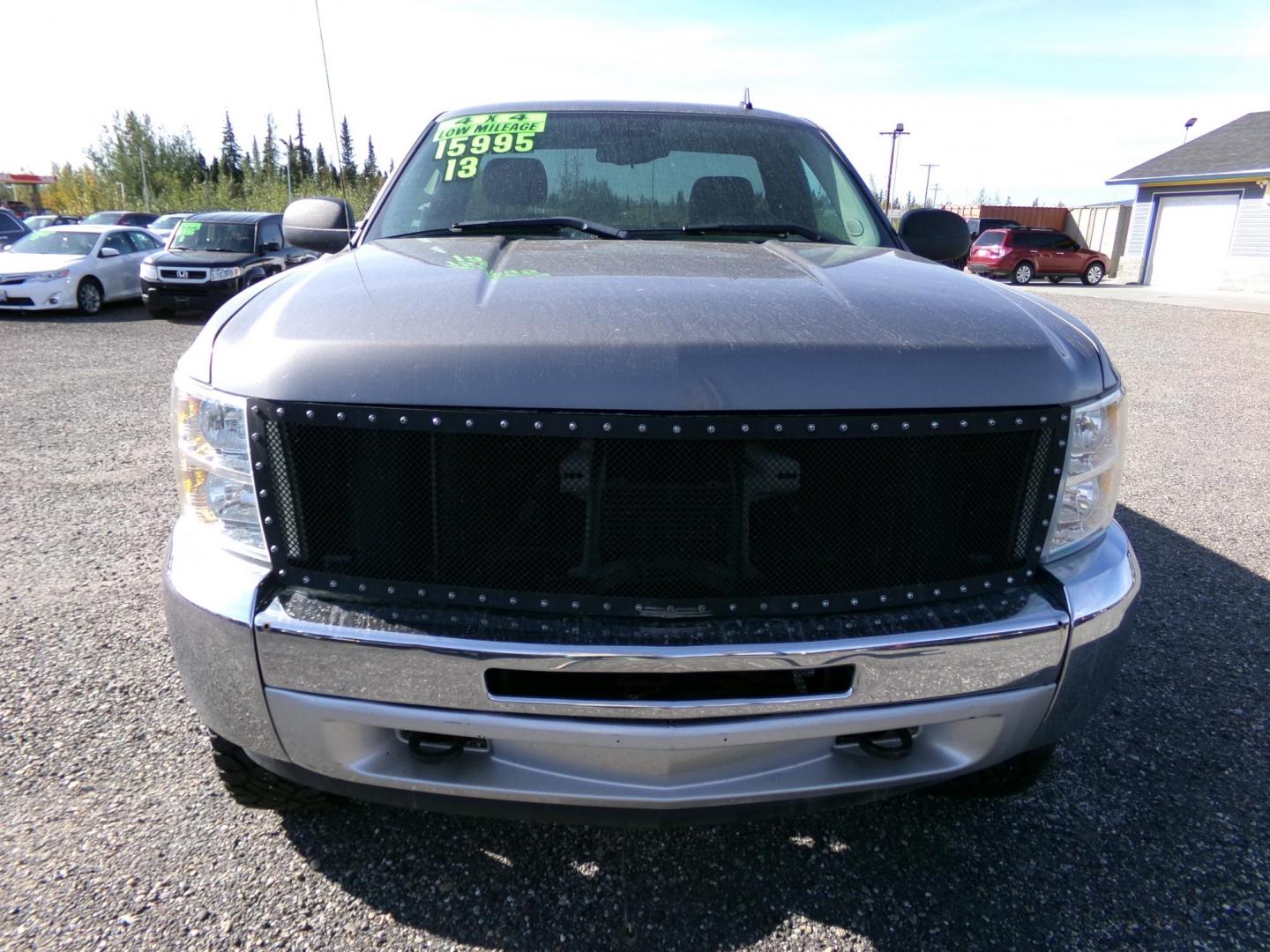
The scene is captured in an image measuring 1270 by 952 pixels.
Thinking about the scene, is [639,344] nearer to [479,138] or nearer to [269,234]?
[479,138]

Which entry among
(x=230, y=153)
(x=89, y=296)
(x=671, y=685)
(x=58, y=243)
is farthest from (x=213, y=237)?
(x=230, y=153)

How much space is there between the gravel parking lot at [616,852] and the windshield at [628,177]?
1.79 meters

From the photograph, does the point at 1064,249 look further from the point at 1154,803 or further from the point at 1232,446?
the point at 1154,803

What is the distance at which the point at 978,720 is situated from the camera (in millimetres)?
1804

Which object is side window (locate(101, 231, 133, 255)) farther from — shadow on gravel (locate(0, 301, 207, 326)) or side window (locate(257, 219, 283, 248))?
side window (locate(257, 219, 283, 248))

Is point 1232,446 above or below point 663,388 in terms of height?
below

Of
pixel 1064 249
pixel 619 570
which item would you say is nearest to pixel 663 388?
pixel 619 570

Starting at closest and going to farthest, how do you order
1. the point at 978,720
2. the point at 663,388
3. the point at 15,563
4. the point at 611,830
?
the point at 663,388 < the point at 978,720 < the point at 611,830 < the point at 15,563

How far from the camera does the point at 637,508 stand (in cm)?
170

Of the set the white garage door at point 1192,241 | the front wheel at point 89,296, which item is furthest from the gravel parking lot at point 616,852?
the white garage door at point 1192,241

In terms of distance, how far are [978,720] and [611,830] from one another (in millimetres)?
1019

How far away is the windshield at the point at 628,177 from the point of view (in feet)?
9.65

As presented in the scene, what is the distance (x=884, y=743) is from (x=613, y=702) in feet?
1.91

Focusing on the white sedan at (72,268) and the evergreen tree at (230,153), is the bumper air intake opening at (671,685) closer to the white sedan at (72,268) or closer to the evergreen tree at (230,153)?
the white sedan at (72,268)
